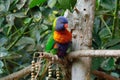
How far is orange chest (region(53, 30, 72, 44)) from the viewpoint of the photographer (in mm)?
1216

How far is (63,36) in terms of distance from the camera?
3.99ft

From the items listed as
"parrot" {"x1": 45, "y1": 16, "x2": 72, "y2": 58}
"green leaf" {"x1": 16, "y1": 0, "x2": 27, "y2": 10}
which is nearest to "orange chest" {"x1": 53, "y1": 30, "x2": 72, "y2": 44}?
"parrot" {"x1": 45, "y1": 16, "x2": 72, "y2": 58}

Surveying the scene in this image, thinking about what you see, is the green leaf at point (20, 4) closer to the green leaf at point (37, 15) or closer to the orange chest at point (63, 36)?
the green leaf at point (37, 15)

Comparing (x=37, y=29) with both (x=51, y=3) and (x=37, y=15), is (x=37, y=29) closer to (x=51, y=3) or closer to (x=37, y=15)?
(x=37, y=15)

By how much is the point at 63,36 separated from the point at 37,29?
1.27 ft

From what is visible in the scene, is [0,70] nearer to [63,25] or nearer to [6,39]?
[6,39]

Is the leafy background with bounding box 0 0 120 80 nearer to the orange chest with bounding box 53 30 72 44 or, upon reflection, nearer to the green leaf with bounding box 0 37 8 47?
the green leaf with bounding box 0 37 8 47

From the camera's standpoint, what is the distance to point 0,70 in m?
1.46

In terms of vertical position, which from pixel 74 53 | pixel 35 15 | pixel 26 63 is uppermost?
pixel 35 15

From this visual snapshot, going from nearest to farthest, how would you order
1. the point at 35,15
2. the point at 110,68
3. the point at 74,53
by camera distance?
the point at 74,53
the point at 110,68
the point at 35,15

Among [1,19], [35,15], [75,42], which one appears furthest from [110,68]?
[1,19]

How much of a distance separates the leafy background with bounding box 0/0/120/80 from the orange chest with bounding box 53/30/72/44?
17 cm

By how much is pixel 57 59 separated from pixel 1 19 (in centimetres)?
53

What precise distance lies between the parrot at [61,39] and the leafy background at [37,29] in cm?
17
